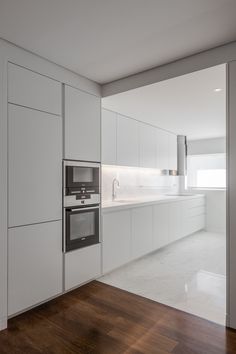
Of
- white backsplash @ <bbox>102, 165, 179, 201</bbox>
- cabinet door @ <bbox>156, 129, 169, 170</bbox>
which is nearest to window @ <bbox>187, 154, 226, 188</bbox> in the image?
white backsplash @ <bbox>102, 165, 179, 201</bbox>

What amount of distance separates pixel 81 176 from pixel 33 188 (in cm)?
66

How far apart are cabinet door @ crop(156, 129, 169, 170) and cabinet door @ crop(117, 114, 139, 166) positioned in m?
0.88

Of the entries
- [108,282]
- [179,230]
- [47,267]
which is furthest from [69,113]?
[179,230]

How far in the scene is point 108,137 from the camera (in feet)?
12.2

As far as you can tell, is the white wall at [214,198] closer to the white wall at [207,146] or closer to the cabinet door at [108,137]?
the white wall at [207,146]

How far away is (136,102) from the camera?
11.1 feet

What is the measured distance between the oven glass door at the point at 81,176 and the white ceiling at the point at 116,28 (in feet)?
3.76

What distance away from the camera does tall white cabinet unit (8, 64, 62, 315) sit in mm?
2244

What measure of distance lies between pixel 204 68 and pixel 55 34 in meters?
1.40

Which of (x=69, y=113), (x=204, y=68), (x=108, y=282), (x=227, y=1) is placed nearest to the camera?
(x=227, y=1)

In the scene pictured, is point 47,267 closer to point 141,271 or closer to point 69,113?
point 141,271

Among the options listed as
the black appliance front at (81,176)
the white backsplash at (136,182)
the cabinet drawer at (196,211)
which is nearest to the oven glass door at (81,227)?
the black appliance front at (81,176)

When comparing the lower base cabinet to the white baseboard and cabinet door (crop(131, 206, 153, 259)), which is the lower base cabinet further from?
the white baseboard

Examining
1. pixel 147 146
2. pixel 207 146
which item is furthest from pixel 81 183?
pixel 207 146
